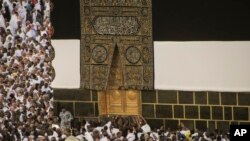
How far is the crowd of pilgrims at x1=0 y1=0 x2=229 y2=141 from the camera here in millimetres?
12438

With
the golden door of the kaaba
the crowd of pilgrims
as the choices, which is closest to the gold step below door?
the golden door of the kaaba

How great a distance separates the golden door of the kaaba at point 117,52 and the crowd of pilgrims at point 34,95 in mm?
497

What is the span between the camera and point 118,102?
13.4 m

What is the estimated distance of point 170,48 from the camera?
41.7ft

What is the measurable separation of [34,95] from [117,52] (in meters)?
1.79

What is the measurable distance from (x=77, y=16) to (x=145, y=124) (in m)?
2.33

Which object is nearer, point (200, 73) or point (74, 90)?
point (200, 73)

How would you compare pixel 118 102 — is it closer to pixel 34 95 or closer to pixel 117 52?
pixel 117 52

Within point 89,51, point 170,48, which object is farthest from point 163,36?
point 89,51

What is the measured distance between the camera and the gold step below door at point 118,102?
1321 cm

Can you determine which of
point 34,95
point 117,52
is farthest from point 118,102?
point 34,95

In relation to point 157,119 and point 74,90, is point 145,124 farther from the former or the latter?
point 74,90

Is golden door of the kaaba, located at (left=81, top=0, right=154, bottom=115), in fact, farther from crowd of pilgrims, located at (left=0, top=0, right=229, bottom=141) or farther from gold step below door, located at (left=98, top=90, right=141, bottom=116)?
crowd of pilgrims, located at (left=0, top=0, right=229, bottom=141)

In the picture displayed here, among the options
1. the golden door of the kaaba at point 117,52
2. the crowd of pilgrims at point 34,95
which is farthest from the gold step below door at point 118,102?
the crowd of pilgrims at point 34,95
